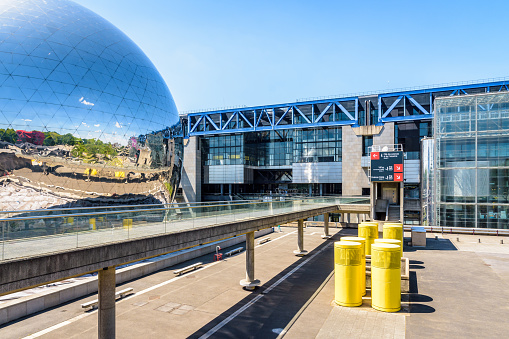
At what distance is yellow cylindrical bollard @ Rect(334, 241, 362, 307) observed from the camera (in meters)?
15.5

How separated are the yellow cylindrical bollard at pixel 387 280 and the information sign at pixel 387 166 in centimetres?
2111

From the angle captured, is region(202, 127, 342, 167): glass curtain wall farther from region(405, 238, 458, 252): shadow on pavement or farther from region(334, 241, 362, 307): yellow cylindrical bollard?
region(334, 241, 362, 307): yellow cylindrical bollard

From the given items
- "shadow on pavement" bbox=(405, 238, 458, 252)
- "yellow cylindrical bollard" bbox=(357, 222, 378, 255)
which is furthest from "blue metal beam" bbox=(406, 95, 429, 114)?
"yellow cylindrical bollard" bbox=(357, 222, 378, 255)

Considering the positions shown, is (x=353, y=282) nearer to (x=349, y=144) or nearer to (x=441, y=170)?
(x=441, y=170)

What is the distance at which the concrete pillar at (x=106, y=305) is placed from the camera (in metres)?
10.4

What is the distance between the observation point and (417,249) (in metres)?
29.4

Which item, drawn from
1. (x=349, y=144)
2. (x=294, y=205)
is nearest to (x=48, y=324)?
(x=294, y=205)

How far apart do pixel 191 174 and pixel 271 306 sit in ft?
164

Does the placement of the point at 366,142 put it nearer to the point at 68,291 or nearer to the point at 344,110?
the point at 344,110

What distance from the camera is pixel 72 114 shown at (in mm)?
15375

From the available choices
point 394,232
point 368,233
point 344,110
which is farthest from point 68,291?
point 344,110

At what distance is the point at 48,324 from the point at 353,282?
489 inches

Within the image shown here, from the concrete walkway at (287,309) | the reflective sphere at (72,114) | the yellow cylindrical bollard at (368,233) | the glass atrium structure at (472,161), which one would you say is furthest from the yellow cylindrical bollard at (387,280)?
the glass atrium structure at (472,161)

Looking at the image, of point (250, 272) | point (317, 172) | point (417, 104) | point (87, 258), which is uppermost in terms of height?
point (417, 104)
